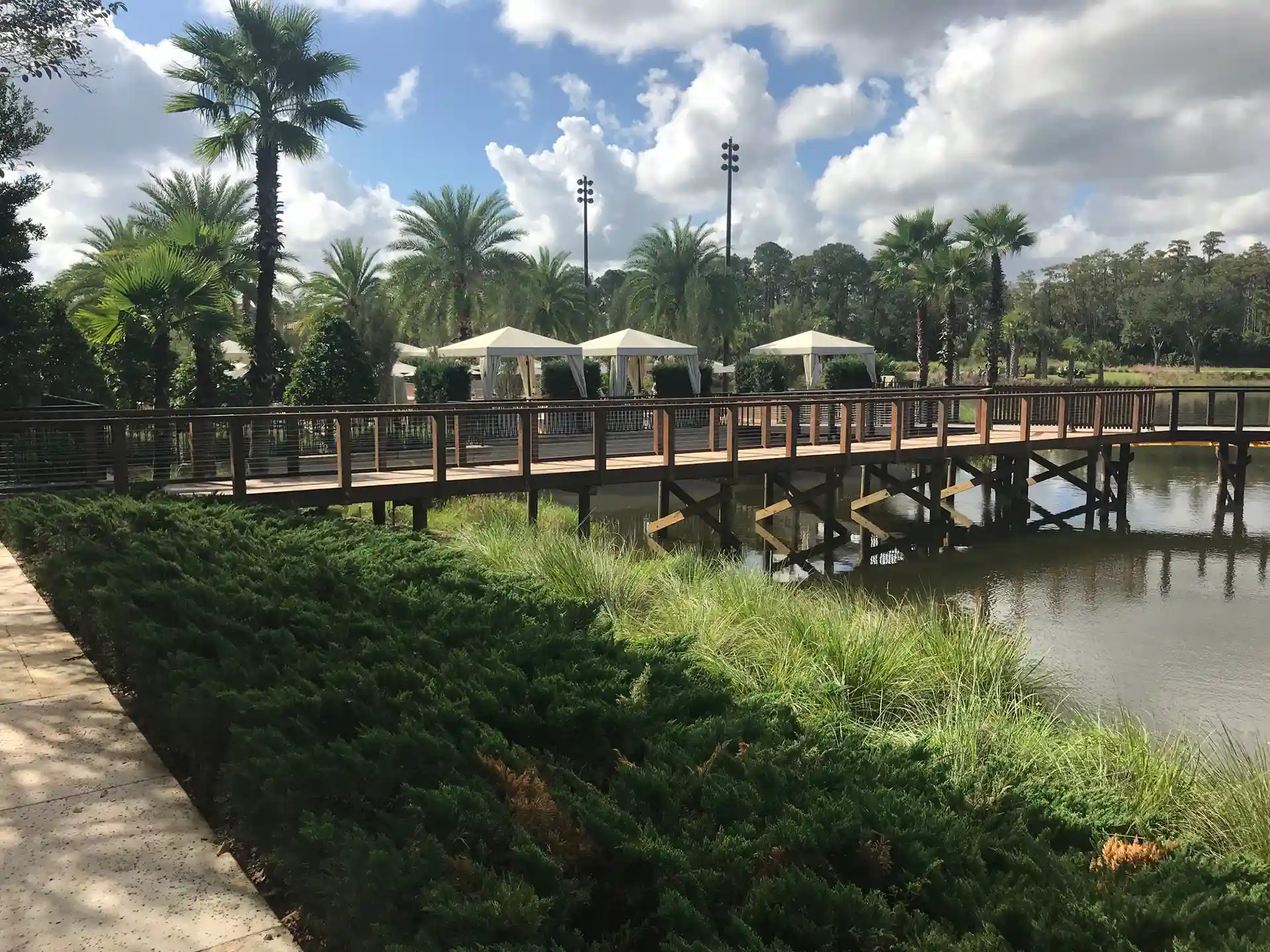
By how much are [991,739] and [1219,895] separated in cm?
220

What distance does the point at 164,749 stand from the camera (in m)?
4.69

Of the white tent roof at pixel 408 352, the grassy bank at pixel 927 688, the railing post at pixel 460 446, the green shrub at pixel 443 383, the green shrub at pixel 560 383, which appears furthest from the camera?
the white tent roof at pixel 408 352

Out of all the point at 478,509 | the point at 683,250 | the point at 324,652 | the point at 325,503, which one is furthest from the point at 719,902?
the point at 683,250

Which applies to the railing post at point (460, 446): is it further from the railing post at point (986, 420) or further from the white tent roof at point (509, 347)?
the railing post at point (986, 420)

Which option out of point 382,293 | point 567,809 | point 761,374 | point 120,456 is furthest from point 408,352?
point 567,809

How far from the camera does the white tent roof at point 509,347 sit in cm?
2261

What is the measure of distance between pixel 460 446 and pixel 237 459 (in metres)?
3.50

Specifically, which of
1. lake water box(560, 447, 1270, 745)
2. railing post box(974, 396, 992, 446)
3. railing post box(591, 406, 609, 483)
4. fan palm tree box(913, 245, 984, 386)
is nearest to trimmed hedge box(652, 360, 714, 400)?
lake water box(560, 447, 1270, 745)

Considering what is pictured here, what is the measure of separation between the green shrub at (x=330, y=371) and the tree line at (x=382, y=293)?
0.10 metres

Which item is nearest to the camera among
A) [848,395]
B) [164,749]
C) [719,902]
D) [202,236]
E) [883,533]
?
[719,902]

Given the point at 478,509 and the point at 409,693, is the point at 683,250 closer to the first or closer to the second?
the point at 478,509

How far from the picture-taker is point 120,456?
10367mm

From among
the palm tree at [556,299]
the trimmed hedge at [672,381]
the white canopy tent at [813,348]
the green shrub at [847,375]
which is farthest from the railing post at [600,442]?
the palm tree at [556,299]

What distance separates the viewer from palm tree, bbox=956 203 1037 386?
3725cm
